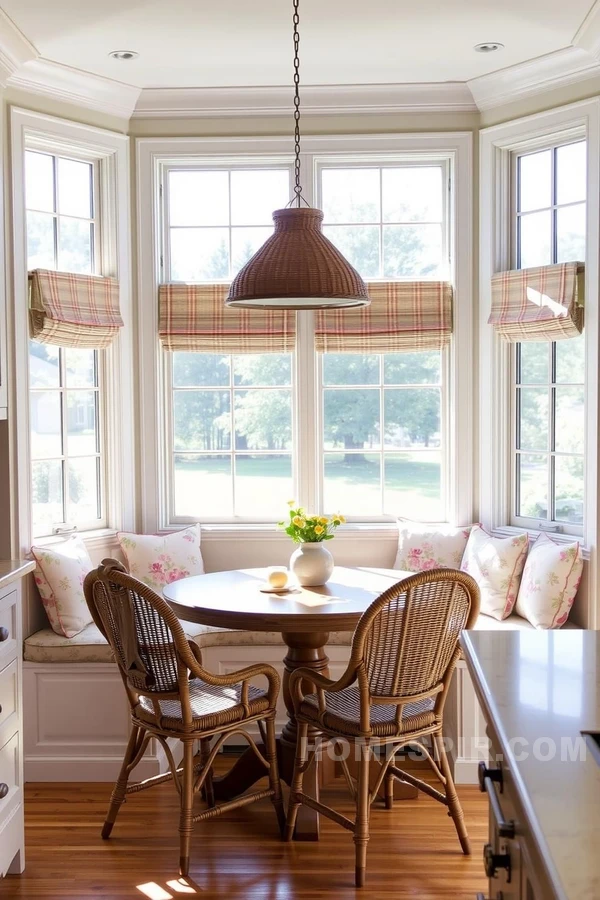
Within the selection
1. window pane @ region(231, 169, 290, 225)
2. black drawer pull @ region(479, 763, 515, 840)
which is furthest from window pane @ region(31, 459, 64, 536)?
black drawer pull @ region(479, 763, 515, 840)

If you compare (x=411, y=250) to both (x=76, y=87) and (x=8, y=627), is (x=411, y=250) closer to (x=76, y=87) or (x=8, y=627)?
(x=76, y=87)

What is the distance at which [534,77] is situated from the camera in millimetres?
4238

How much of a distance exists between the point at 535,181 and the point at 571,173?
0.21 metres

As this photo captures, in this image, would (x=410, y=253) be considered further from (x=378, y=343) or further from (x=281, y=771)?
(x=281, y=771)

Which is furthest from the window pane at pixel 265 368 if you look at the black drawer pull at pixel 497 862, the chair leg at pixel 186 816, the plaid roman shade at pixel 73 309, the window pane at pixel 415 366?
the black drawer pull at pixel 497 862

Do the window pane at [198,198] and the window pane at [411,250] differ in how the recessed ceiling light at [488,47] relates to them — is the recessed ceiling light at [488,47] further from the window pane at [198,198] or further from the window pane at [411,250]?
the window pane at [198,198]

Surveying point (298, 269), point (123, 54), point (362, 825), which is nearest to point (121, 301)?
point (123, 54)

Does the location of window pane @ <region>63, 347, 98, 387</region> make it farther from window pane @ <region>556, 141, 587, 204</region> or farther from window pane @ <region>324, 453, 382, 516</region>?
window pane @ <region>556, 141, 587, 204</region>

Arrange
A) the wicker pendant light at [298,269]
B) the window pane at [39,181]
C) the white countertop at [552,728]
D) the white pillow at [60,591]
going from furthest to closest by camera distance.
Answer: the window pane at [39,181], the white pillow at [60,591], the wicker pendant light at [298,269], the white countertop at [552,728]

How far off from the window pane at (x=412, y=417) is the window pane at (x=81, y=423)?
4.72 feet

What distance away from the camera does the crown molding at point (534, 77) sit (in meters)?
4.03

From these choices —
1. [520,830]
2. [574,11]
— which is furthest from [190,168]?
[520,830]

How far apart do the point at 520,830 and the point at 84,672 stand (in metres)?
2.86

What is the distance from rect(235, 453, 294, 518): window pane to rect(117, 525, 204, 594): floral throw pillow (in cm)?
37
